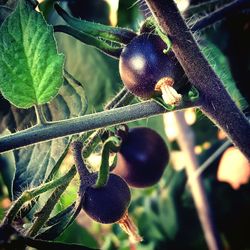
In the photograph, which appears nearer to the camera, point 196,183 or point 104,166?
point 104,166

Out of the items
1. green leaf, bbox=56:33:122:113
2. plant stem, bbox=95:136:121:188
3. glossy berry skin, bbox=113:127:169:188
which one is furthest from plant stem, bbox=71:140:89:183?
green leaf, bbox=56:33:122:113

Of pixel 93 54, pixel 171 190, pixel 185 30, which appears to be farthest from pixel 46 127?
pixel 171 190

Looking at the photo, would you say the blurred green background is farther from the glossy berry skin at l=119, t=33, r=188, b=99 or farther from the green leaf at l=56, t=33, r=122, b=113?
the glossy berry skin at l=119, t=33, r=188, b=99

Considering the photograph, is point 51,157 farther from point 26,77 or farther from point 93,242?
point 93,242

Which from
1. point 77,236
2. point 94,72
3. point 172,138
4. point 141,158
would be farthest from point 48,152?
point 172,138

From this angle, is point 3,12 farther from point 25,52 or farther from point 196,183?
point 196,183

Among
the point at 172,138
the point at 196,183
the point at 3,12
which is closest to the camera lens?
the point at 3,12
